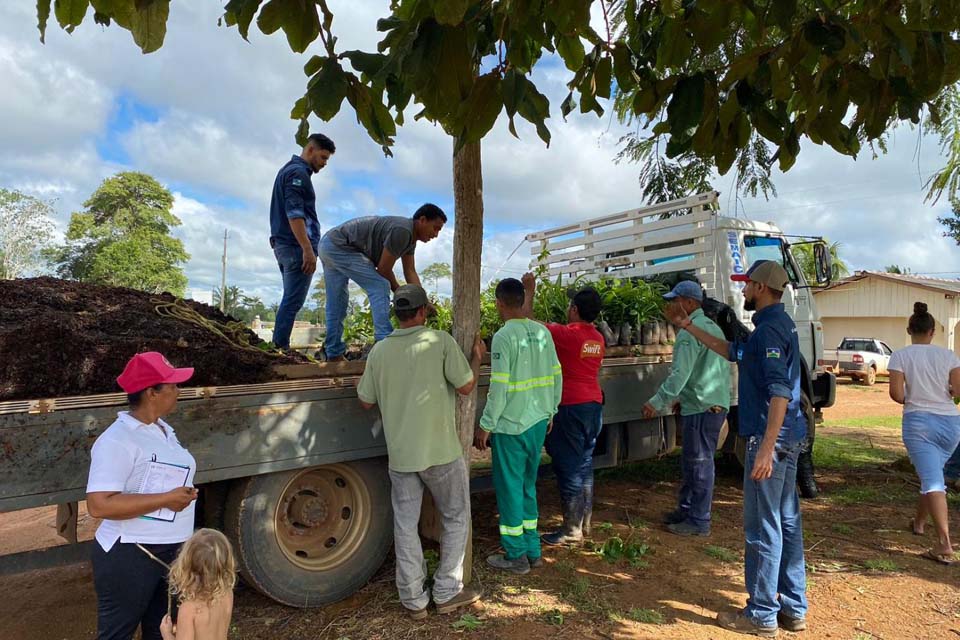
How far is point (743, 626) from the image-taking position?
3.37 metres

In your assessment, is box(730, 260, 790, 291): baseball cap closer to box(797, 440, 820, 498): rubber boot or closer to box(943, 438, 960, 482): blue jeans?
box(797, 440, 820, 498): rubber boot

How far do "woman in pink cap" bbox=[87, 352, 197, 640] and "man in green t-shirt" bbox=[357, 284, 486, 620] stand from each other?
→ 3.96 ft

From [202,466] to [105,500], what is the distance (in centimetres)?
87

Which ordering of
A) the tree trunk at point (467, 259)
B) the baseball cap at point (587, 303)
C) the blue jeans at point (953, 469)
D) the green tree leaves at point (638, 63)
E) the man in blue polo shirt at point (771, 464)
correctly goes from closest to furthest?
the green tree leaves at point (638, 63), the man in blue polo shirt at point (771, 464), the tree trunk at point (467, 259), the baseball cap at point (587, 303), the blue jeans at point (953, 469)

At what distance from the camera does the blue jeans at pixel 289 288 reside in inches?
179

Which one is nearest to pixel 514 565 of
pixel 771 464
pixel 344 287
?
pixel 771 464

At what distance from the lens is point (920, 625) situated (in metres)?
3.50

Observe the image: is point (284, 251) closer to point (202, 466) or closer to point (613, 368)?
point (202, 466)

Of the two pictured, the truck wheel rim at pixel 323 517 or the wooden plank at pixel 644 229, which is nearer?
the truck wheel rim at pixel 323 517

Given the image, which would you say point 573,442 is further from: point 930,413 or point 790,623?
point 930,413

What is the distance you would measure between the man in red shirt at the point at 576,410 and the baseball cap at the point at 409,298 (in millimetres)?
1257

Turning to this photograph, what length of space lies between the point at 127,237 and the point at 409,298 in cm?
3149

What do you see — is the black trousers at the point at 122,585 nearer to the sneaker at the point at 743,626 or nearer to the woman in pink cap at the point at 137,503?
the woman in pink cap at the point at 137,503

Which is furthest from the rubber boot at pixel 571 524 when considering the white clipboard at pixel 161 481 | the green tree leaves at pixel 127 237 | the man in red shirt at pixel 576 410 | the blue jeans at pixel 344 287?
the green tree leaves at pixel 127 237
